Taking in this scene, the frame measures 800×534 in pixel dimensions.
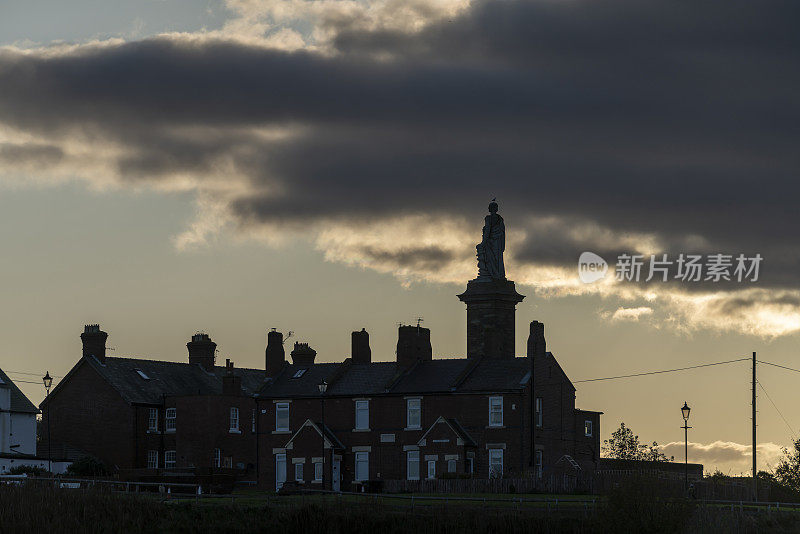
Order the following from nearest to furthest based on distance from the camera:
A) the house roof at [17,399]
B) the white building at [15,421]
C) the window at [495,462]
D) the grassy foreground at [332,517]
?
1. the grassy foreground at [332,517]
2. the window at [495,462]
3. the white building at [15,421]
4. the house roof at [17,399]

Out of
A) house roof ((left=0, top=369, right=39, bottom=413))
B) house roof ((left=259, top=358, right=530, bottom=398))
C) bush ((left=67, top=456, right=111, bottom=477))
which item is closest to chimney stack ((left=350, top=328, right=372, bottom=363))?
house roof ((left=259, top=358, right=530, bottom=398))

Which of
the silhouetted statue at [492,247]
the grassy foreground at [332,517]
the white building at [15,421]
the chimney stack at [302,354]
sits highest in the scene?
the silhouetted statue at [492,247]

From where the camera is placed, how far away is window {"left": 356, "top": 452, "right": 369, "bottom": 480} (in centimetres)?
8781

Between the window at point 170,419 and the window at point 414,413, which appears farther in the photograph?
the window at point 170,419

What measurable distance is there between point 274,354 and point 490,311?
590 inches

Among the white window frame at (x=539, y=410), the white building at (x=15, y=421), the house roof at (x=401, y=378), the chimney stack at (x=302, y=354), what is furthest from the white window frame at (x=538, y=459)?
the white building at (x=15, y=421)

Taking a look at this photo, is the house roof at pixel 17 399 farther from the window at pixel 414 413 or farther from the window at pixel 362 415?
the window at pixel 414 413

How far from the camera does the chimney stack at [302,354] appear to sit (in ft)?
324

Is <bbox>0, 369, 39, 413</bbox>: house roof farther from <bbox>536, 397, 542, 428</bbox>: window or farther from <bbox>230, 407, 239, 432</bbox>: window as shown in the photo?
<bbox>536, 397, 542, 428</bbox>: window

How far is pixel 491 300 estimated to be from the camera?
9419cm

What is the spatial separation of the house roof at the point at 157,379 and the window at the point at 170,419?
95cm

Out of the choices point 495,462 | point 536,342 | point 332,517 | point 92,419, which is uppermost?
point 536,342

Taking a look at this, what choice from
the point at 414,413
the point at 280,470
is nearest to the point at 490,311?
the point at 414,413

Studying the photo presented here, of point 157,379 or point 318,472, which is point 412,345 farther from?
point 157,379
